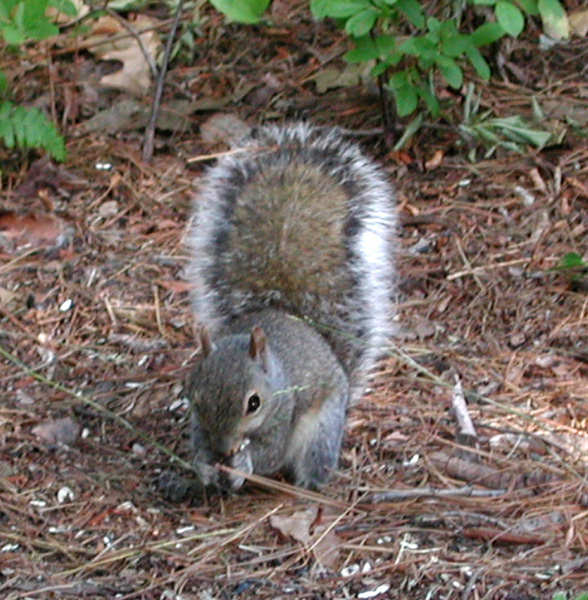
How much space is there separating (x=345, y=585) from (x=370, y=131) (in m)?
2.25

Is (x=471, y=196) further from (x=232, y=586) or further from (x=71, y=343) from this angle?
(x=232, y=586)

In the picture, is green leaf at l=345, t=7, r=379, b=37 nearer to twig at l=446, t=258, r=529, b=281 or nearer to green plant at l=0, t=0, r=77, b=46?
twig at l=446, t=258, r=529, b=281

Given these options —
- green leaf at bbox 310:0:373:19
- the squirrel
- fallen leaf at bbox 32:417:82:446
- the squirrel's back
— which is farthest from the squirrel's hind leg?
green leaf at bbox 310:0:373:19

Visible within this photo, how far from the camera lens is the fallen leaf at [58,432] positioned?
3.28 metres

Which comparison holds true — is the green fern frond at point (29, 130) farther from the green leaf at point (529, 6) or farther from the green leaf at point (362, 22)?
the green leaf at point (529, 6)

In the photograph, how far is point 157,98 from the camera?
15.3 ft

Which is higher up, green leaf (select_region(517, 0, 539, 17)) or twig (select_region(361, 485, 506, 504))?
green leaf (select_region(517, 0, 539, 17))

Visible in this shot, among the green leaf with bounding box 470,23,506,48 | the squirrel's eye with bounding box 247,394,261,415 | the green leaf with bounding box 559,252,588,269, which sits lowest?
the squirrel's eye with bounding box 247,394,261,415

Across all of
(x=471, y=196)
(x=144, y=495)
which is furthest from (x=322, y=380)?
(x=471, y=196)

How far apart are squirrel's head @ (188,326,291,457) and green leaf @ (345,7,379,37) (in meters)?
1.23

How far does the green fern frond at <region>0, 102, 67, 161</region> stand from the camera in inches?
166

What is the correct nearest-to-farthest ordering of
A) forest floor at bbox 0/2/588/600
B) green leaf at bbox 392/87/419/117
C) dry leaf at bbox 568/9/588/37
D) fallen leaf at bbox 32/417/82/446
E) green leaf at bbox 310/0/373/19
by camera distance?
forest floor at bbox 0/2/588/600 → fallen leaf at bbox 32/417/82/446 → green leaf at bbox 310/0/373/19 → green leaf at bbox 392/87/419/117 → dry leaf at bbox 568/9/588/37

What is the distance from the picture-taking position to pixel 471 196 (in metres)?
4.31

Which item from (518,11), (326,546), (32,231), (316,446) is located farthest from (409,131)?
(326,546)
